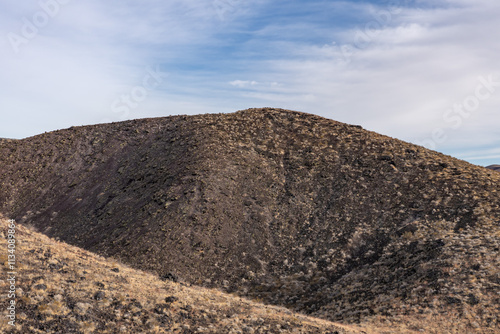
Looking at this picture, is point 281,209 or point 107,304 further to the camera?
point 281,209

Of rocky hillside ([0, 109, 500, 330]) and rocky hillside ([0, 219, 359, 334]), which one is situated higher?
rocky hillside ([0, 109, 500, 330])

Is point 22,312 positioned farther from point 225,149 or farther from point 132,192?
point 225,149

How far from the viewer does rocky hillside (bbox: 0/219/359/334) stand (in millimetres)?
15414

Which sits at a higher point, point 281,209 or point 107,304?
point 281,209

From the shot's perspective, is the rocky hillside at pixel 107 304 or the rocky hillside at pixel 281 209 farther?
the rocky hillside at pixel 281 209

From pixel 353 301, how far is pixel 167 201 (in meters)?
22.4

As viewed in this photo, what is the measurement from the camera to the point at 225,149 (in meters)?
50.8

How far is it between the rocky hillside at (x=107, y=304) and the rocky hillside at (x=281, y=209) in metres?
8.73

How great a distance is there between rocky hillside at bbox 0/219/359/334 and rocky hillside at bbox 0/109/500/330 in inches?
344

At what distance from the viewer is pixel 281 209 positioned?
138ft

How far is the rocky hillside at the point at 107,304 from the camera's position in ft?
50.6

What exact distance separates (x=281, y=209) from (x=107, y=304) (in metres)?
26.6

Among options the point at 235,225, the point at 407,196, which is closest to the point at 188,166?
the point at 235,225

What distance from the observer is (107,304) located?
1733cm
